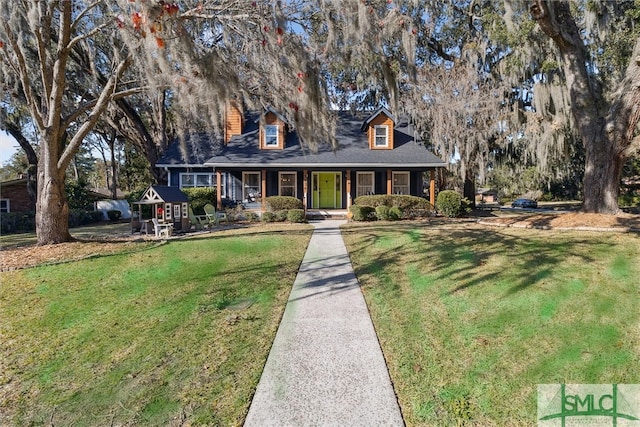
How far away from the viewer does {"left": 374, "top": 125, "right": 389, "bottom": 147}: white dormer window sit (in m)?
17.3

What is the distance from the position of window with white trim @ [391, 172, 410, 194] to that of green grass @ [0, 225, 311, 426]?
1223 centimetres

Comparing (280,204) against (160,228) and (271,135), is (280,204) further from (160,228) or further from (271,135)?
(160,228)

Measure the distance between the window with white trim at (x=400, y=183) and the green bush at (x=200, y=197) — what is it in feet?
30.1

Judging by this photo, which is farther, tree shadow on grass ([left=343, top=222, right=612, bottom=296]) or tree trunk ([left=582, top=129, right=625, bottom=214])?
tree trunk ([left=582, top=129, right=625, bottom=214])

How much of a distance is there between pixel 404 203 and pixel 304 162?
16.4 ft

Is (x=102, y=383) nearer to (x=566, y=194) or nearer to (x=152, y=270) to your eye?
(x=152, y=270)

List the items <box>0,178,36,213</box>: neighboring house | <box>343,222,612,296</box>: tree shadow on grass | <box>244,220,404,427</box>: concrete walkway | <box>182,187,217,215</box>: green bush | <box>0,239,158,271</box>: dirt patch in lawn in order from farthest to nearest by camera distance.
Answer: <box>0,178,36,213</box>: neighboring house
<box>182,187,217,215</box>: green bush
<box>0,239,158,271</box>: dirt patch in lawn
<box>343,222,612,296</box>: tree shadow on grass
<box>244,220,404,427</box>: concrete walkway

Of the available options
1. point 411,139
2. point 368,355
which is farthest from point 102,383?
point 411,139

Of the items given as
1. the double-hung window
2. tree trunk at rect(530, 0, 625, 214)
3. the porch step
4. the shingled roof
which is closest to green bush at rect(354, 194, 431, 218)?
the porch step

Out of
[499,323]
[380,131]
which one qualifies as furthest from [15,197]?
[499,323]

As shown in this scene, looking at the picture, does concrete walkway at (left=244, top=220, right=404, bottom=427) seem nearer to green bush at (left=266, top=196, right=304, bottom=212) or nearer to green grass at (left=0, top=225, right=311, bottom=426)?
green grass at (left=0, top=225, right=311, bottom=426)

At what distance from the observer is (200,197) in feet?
53.6

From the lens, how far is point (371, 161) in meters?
16.2

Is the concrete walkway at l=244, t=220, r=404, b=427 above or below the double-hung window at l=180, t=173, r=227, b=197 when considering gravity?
below
